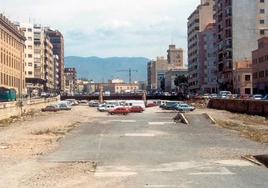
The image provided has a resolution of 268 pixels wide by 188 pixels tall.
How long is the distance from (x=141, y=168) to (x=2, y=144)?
2086cm

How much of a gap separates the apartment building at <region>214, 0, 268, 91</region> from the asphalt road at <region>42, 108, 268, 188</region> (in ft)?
400

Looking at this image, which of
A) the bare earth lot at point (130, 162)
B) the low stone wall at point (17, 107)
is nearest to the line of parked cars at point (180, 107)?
the low stone wall at point (17, 107)

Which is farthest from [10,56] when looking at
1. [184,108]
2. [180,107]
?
[184,108]

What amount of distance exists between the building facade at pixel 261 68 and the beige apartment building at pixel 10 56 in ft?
207

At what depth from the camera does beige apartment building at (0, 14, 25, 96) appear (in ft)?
466

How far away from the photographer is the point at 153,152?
137 ft

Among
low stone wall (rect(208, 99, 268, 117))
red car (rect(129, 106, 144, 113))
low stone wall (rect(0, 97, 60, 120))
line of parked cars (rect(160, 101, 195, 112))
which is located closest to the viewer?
low stone wall (rect(0, 97, 60, 120))

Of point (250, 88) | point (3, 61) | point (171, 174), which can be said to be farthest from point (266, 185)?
point (250, 88)

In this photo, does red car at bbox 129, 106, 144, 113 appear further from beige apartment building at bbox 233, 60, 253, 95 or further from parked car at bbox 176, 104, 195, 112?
beige apartment building at bbox 233, 60, 253, 95

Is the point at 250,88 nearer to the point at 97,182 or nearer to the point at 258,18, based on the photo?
the point at 258,18

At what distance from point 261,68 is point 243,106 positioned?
110 ft

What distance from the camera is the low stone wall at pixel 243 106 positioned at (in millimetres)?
100938

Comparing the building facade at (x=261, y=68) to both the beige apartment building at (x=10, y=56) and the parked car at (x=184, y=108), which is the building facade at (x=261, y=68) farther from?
the beige apartment building at (x=10, y=56)

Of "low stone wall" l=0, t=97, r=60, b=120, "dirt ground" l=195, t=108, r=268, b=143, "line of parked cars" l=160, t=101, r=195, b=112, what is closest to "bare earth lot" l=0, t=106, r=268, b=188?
"dirt ground" l=195, t=108, r=268, b=143
